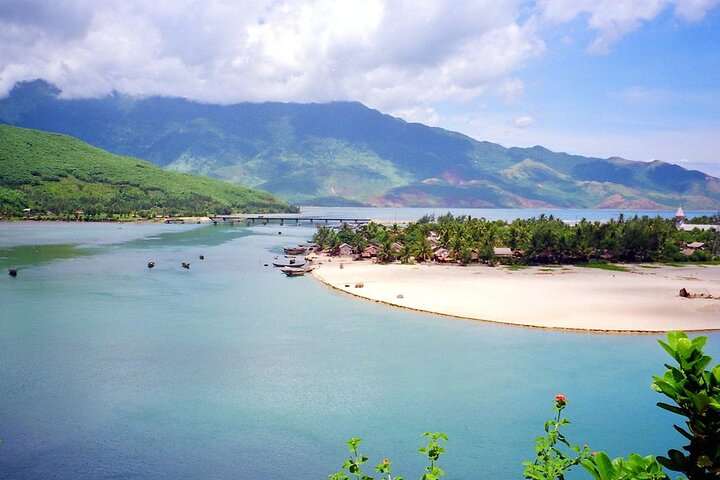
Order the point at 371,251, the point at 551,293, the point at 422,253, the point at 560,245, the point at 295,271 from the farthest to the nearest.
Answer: the point at 371,251 < the point at 422,253 < the point at 560,245 < the point at 295,271 < the point at 551,293

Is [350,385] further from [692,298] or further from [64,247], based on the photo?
[64,247]

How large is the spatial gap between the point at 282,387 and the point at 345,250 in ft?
185

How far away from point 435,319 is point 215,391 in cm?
1949

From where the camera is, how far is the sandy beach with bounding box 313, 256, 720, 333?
129ft

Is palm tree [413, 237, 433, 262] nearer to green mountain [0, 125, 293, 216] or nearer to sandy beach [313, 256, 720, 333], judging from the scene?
sandy beach [313, 256, 720, 333]

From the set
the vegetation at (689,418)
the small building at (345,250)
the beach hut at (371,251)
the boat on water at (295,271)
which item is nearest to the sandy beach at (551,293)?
the boat on water at (295,271)

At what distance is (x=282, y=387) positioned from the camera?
25.4 m

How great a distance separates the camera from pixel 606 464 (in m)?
4.00

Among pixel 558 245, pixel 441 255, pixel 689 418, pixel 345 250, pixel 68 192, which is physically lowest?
pixel 345 250

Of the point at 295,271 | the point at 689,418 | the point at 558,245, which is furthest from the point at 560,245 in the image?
the point at 689,418

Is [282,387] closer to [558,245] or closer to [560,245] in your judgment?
[558,245]

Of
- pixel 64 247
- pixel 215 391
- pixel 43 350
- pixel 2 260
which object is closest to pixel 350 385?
pixel 215 391

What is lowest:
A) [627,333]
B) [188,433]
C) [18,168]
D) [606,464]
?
[188,433]

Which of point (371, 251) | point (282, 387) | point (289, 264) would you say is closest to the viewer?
point (282, 387)
